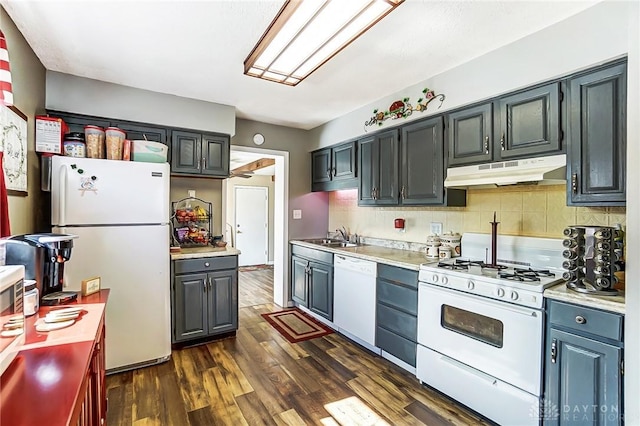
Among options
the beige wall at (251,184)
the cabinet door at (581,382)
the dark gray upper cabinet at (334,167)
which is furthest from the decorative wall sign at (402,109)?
the beige wall at (251,184)

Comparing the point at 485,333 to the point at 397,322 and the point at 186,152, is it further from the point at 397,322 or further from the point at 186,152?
the point at 186,152

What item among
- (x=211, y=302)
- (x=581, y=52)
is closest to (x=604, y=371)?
(x=581, y=52)

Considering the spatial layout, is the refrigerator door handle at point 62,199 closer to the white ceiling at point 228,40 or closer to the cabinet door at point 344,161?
the white ceiling at point 228,40

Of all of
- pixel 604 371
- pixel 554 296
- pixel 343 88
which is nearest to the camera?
pixel 604 371

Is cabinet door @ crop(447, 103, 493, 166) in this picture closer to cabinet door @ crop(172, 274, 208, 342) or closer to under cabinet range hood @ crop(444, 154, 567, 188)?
under cabinet range hood @ crop(444, 154, 567, 188)

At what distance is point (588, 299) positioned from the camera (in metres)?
1.54

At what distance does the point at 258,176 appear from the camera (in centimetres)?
719

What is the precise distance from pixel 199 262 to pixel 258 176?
14.6ft

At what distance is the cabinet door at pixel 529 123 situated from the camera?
1.92 m

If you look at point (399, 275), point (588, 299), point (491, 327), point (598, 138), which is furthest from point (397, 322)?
point (598, 138)

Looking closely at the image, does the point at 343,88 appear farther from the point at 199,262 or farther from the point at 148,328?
the point at 148,328

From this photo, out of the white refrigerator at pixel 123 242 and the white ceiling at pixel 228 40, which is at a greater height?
the white ceiling at pixel 228 40

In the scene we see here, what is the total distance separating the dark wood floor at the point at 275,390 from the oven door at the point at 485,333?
397 millimetres

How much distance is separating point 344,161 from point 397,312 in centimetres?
193
